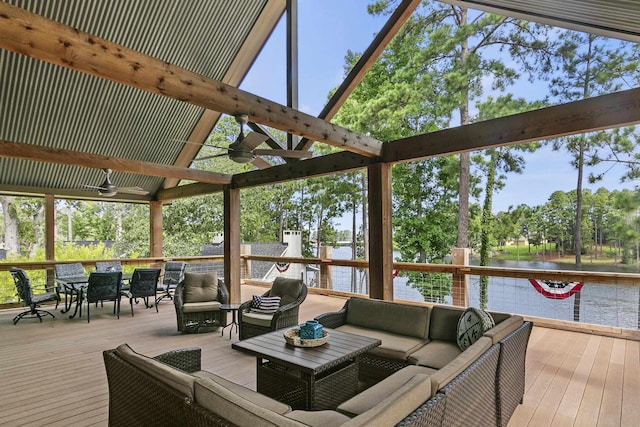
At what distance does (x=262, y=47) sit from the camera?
7.49 meters

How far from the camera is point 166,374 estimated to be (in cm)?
190

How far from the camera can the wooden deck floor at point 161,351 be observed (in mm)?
2973

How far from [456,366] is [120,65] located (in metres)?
3.04

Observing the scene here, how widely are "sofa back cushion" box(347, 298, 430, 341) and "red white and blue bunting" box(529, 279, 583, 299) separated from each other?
112 inches

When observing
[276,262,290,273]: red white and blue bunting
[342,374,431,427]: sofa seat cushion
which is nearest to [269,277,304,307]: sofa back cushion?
[342,374,431,427]: sofa seat cushion

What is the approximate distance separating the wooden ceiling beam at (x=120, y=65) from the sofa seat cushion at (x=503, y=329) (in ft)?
9.29

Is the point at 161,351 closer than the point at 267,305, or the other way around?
the point at 161,351

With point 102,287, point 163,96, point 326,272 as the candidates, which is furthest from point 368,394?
point 163,96

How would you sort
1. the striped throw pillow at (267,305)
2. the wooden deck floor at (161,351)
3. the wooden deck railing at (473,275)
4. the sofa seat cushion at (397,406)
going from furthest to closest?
the wooden deck railing at (473,275)
the striped throw pillow at (267,305)
the wooden deck floor at (161,351)
the sofa seat cushion at (397,406)

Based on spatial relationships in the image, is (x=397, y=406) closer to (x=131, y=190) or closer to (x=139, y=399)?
(x=139, y=399)

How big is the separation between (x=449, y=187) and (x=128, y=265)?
9.78 meters

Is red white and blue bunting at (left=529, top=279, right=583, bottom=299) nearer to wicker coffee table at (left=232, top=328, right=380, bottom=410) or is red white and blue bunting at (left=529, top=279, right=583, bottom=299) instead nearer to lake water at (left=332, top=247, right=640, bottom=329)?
→ lake water at (left=332, top=247, right=640, bottom=329)

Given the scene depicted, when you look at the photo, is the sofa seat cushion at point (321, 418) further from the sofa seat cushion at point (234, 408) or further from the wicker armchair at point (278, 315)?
the wicker armchair at point (278, 315)

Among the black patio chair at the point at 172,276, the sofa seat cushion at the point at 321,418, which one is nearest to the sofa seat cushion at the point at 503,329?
the sofa seat cushion at the point at 321,418
